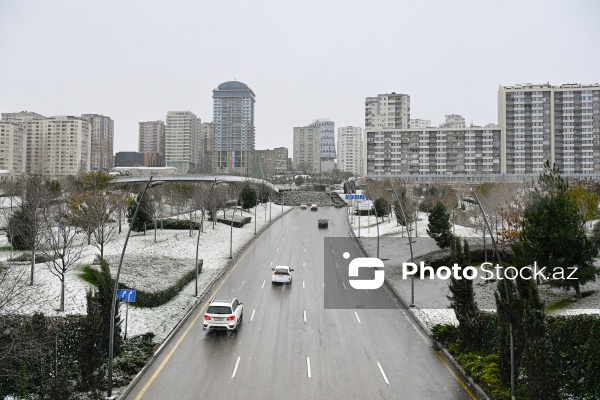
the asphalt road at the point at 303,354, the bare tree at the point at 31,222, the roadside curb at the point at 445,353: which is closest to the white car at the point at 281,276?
the asphalt road at the point at 303,354

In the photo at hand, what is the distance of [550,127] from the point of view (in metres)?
107

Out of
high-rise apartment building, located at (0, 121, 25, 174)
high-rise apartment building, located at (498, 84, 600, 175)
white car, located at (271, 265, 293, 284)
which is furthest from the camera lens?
high-rise apartment building, located at (0, 121, 25, 174)

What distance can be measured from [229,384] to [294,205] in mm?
83055

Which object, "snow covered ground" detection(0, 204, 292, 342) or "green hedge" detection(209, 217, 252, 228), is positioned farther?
"green hedge" detection(209, 217, 252, 228)

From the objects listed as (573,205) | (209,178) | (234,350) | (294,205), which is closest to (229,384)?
(234,350)

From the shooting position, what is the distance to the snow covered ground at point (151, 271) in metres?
20.2

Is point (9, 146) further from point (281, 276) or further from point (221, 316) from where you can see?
point (221, 316)

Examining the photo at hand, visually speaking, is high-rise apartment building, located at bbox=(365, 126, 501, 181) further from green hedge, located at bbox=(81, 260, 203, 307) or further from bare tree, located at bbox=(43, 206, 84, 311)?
green hedge, located at bbox=(81, 260, 203, 307)

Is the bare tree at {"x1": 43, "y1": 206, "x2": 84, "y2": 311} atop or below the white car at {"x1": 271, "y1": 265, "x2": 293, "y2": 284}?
atop

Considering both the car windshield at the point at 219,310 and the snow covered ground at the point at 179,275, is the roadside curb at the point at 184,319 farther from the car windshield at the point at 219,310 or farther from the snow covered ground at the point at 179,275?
the car windshield at the point at 219,310

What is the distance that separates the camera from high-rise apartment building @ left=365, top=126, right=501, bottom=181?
361 ft

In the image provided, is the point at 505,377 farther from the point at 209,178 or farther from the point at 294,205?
the point at 294,205

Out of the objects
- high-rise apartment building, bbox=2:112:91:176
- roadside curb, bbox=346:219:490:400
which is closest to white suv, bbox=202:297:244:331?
roadside curb, bbox=346:219:490:400

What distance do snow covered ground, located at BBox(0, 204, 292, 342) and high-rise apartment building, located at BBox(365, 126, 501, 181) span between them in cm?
6976
